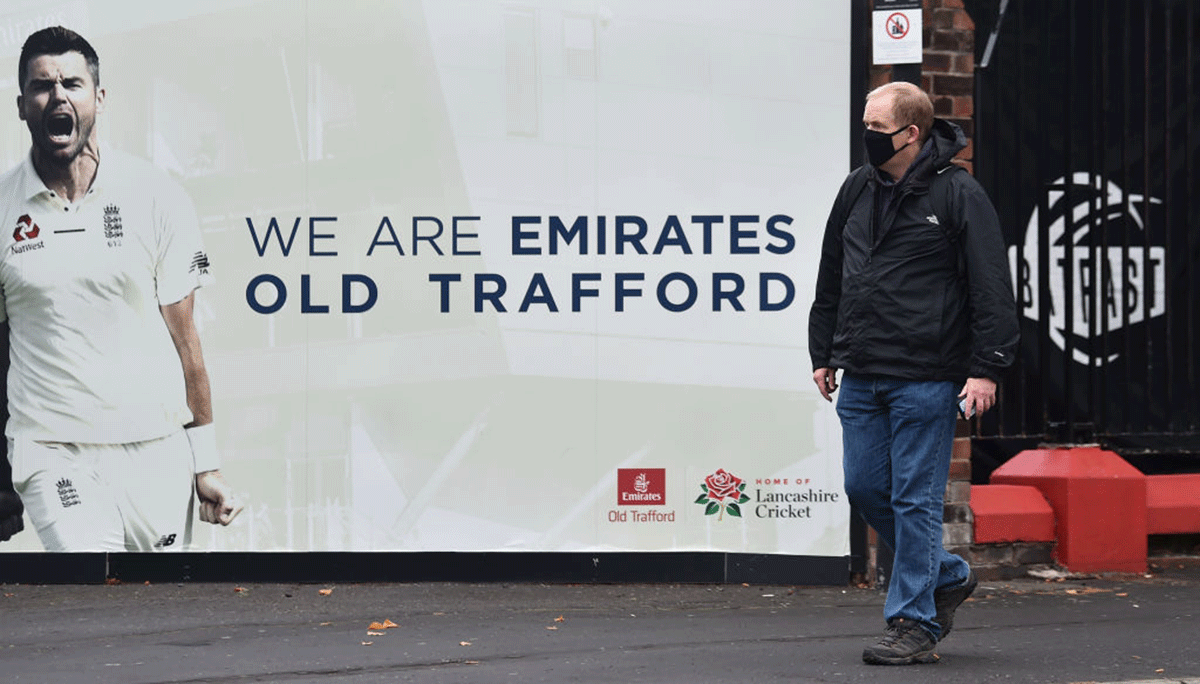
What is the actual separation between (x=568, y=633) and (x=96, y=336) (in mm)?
2544

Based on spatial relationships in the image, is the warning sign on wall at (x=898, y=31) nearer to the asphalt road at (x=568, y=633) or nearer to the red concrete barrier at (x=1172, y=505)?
the asphalt road at (x=568, y=633)

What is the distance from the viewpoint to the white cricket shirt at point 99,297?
677cm

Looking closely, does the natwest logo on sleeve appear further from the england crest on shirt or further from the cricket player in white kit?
the england crest on shirt

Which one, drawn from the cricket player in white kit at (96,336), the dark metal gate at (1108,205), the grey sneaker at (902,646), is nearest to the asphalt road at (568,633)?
A: the grey sneaker at (902,646)

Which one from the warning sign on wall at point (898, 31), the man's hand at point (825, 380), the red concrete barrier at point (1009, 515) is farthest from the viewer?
the red concrete barrier at point (1009, 515)

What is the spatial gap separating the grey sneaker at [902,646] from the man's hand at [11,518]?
12.3 feet

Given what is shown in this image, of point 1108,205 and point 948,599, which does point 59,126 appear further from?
point 1108,205

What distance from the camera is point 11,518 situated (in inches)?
267

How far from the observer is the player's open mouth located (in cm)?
685

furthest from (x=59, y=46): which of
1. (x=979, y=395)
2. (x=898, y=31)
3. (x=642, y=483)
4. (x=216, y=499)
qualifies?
(x=979, y=395)

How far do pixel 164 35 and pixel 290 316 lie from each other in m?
1.29

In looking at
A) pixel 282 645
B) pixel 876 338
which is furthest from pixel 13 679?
pixel 876 338

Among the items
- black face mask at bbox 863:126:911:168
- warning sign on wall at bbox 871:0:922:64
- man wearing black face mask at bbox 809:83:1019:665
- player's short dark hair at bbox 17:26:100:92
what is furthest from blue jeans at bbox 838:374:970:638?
player's short dark hair at bbox 17:26:100:92

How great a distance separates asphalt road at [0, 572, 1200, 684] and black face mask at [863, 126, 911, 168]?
155 cm
